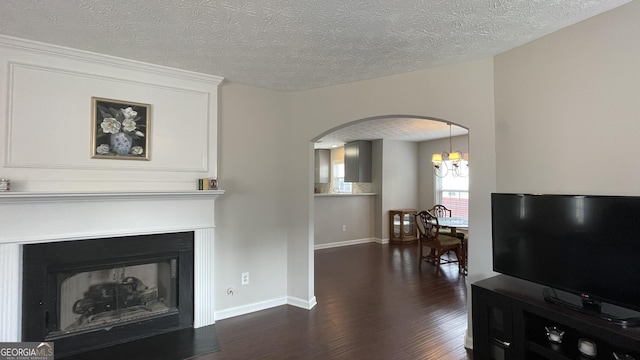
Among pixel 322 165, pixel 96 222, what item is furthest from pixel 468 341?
pixel 322 165

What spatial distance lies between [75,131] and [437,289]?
428cm

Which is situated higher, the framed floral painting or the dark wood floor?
the framed floral painting

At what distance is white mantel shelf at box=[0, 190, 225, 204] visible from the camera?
86.7 inches

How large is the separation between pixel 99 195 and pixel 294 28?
6.53 feet

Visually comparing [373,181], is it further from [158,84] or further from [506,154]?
[158,84]

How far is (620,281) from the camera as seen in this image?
1.63m

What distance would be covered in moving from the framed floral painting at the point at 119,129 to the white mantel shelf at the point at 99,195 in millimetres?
348

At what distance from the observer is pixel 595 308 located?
1.73 m

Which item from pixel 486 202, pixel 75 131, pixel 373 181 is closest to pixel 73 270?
pixel 75 131

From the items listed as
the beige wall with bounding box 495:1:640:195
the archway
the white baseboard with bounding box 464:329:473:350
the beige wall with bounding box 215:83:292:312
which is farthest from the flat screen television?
the archway

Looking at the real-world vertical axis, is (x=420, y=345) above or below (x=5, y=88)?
below

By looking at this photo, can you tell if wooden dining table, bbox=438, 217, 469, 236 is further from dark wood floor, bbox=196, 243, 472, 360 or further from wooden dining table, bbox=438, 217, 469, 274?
dark wood floor, bbox=196, 243, 472, 360

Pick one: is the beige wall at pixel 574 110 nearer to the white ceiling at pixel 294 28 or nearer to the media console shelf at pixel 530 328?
the white ceiling at pixel 294 28

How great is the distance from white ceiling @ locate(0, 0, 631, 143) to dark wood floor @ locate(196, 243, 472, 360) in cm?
244
